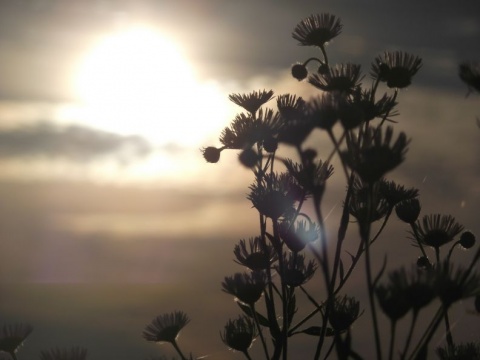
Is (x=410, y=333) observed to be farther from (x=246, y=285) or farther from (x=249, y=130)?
(x=249, y=130)

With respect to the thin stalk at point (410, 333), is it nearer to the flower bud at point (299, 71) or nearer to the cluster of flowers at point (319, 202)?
the cluster of flowers at point (319, 202)

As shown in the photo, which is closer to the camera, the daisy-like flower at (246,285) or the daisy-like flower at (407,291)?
the daisy-like flower at (407,291)

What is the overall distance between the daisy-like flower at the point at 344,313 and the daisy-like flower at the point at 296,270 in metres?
0.18

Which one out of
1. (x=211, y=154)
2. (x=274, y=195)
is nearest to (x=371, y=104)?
(x=274, y=195)

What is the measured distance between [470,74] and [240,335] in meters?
1.41

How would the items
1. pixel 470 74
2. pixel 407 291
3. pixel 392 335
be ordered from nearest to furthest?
pixel 407 291, pixel 392 335, pixel 470 74

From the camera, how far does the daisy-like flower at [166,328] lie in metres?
3.23

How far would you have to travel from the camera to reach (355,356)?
2414 millimetres

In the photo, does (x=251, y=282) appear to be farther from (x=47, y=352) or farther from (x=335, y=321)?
(x=47, y=352)

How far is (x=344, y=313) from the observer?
2926 mm

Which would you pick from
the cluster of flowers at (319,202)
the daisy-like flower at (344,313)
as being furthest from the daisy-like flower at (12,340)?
the daisy-like flower at (344,313)

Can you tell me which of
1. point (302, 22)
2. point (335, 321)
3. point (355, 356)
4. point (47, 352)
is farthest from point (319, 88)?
point (47, 352)

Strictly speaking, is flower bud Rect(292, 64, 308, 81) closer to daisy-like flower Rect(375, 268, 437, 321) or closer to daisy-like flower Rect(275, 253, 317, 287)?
daisy-like flower Rect(275, 253, 317, 287)

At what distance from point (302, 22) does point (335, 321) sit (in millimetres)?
1540
